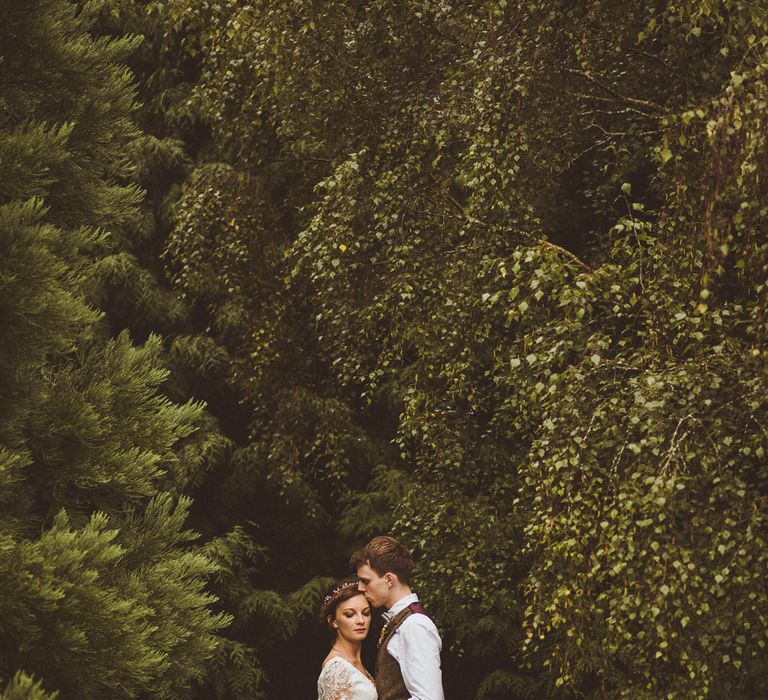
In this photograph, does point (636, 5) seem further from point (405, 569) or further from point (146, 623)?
point (146, 623)

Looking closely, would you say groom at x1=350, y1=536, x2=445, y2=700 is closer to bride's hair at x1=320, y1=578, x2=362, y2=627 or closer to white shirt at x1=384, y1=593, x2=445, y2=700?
white shirt at x1=384, y1=593, x2=445, y2=700

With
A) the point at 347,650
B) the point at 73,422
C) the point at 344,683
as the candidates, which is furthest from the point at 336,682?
the point at 73,422

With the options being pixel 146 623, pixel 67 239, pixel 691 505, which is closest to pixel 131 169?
pixel 67 239

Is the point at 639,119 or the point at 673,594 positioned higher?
the point at 639,119

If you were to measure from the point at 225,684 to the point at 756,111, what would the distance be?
724 cm

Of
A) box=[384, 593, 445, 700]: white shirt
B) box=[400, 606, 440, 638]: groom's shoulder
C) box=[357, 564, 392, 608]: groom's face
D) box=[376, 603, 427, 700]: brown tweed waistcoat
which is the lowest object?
box=[376, 603, 427, 700]: brown tweed waistcoat

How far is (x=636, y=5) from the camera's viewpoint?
760 centimetres

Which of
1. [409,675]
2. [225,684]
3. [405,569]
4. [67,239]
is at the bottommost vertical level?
[225,684]

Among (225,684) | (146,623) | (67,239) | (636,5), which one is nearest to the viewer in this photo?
(146,623)

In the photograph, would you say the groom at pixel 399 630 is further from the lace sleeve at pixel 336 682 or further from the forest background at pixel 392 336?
the forest background at pixel 392 336

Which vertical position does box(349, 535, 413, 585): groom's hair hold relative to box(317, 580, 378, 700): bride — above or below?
above

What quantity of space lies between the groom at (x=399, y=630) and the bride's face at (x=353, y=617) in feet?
1.48

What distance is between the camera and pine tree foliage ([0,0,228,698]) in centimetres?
486

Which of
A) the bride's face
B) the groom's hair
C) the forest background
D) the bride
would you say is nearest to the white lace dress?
the bride
